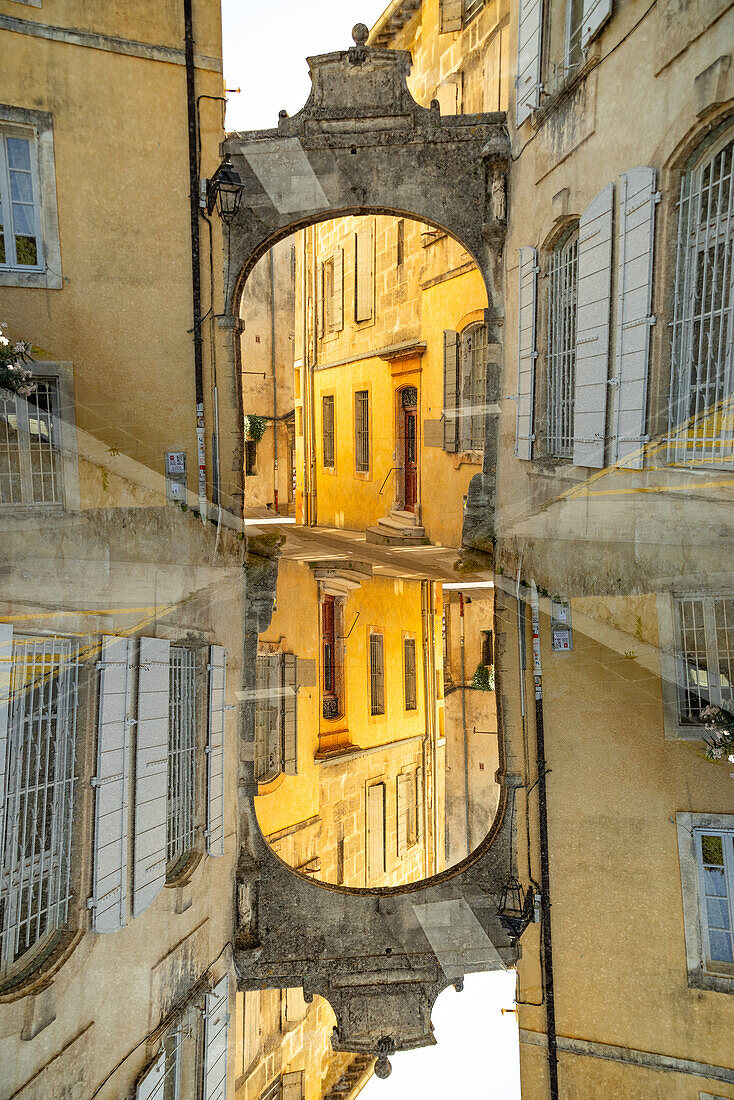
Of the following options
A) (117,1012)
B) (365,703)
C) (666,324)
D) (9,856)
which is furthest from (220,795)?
(365,703)

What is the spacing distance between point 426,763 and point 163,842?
Result: 11.8m

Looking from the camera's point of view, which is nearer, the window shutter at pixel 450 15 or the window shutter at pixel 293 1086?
the window shutter at pixel 293 1086

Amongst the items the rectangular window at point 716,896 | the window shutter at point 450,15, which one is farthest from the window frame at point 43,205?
the window shutter at point 450,15

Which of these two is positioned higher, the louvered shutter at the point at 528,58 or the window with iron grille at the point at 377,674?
the louvered shutter at the point at 528,58

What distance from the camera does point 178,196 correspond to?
816 centimetres

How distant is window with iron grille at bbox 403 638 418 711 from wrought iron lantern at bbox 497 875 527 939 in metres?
8.49

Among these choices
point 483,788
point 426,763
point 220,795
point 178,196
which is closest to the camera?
point 220,795

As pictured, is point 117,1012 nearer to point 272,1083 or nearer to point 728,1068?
point 728,1068

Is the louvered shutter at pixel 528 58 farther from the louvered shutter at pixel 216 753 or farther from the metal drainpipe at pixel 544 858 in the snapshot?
the louvered shutter at pixel 216 753

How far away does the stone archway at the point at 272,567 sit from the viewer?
310 inches

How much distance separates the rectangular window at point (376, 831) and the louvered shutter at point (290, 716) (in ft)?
10.0

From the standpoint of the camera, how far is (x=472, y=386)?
12.6 m

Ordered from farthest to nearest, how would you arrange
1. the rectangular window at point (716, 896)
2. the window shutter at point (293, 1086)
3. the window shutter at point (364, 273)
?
the window shutter at point (364, 273)
the window shutter at point (293, 1086)
the rectangular window at point (716, 896)

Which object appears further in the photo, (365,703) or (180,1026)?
(365,703)
